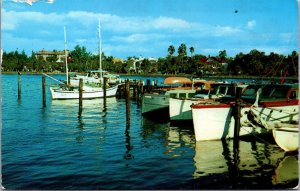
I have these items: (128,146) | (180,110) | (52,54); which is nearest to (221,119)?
(128,146)

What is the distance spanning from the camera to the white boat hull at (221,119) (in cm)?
1864

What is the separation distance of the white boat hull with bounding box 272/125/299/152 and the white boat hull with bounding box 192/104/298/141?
7.69 feet

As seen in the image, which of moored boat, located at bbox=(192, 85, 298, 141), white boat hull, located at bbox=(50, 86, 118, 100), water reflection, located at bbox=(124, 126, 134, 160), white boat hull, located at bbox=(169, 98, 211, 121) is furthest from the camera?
white boat hull, located at bbox=(50, 86, 118, 100)

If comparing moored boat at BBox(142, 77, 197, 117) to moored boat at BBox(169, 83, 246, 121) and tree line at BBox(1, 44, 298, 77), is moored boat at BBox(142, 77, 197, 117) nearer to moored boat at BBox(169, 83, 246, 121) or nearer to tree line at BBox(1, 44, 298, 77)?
moored boat at BBox(169, 83, 246, 121)

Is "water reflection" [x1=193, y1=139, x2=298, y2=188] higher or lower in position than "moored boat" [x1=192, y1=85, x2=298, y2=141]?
lower

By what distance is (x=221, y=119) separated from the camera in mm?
18938

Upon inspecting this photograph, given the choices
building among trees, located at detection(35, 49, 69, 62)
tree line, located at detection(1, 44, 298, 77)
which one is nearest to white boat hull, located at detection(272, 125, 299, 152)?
tree line, located at detection(1, 44, 298, 77)

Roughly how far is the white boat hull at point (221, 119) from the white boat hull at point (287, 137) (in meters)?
2.34

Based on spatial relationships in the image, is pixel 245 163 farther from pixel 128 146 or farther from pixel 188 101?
pixel 188 101

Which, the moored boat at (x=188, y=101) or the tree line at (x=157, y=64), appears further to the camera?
the tree line at (x=157, y=64)

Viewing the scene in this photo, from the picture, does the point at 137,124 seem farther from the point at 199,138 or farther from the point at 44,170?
the point at 44,170

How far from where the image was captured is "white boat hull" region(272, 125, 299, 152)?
15641 mm

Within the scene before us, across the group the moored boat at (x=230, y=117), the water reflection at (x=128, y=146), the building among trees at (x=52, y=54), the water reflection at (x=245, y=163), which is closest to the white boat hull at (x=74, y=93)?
the water reflection at (x=128, y=146)

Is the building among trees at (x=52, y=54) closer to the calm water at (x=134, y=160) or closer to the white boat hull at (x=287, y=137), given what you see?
the calm water at (x=134, y=160)
